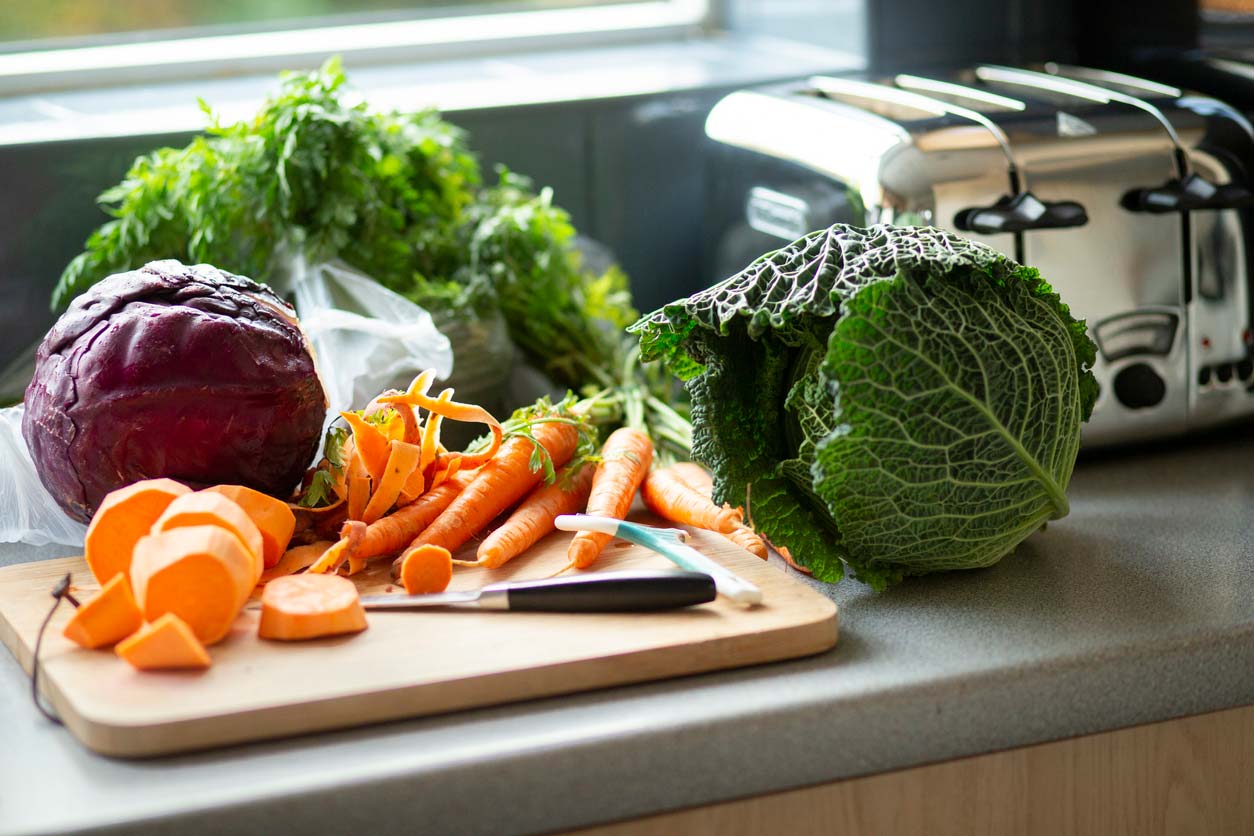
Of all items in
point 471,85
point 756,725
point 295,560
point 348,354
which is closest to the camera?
point 756,725

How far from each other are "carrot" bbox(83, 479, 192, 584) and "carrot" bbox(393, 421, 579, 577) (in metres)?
0.19

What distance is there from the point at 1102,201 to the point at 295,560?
0.80 meters

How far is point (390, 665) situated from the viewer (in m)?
0.84

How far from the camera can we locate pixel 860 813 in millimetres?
878

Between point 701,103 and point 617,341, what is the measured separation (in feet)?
1.20

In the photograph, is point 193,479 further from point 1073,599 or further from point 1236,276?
point 1236,276

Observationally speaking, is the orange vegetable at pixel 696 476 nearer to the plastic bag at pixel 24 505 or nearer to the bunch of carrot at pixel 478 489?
the bunch of carrot at pixel 478 489

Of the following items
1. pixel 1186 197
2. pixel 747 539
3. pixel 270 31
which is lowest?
pixel 747 539

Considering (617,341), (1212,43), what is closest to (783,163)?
(617,341)

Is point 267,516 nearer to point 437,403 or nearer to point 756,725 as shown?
point 437,403

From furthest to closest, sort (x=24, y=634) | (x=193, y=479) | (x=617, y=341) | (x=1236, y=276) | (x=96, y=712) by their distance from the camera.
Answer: (x=617, y=341)
(x=1236, y=276)
(x=193, y=479)
(x=24, y=634)
(x=96, y=712)

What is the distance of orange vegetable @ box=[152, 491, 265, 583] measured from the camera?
89 cm

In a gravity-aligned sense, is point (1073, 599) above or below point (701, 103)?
below

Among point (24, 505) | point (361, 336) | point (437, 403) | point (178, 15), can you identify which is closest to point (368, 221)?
point (361, 336)
